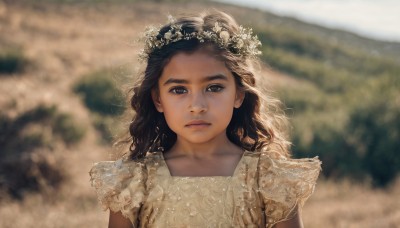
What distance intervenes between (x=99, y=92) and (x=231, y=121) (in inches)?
566

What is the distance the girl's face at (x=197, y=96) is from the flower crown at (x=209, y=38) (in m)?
0.11

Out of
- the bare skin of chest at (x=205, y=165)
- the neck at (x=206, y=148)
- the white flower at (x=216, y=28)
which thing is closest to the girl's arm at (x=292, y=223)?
the bare skin of chest at (x=205, y=165)

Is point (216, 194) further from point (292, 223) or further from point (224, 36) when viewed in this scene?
point (224, 36)

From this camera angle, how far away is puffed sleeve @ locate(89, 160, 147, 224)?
3.31m

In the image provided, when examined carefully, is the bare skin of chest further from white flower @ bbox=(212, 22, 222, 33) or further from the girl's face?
white flower @ bbox=(212, 22, 222, 33)

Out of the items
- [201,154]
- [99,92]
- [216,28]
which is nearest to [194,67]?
[216,28]

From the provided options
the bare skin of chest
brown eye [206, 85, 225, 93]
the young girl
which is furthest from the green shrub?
brown eye [206, 85, 225, 93]

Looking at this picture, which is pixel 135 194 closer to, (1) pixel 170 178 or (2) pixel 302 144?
(1) pixel 170 178

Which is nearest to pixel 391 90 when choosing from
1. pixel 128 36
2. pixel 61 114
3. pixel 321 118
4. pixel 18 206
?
pixel 321 118

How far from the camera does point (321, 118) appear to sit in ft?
53.2

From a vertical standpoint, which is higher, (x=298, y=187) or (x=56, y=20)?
(x=56, y=20)

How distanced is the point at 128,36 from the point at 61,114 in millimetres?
16402

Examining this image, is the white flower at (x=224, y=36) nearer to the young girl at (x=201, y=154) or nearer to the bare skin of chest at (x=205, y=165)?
the young girl at (x=201, y=154)

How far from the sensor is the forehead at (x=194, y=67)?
3.29 m
